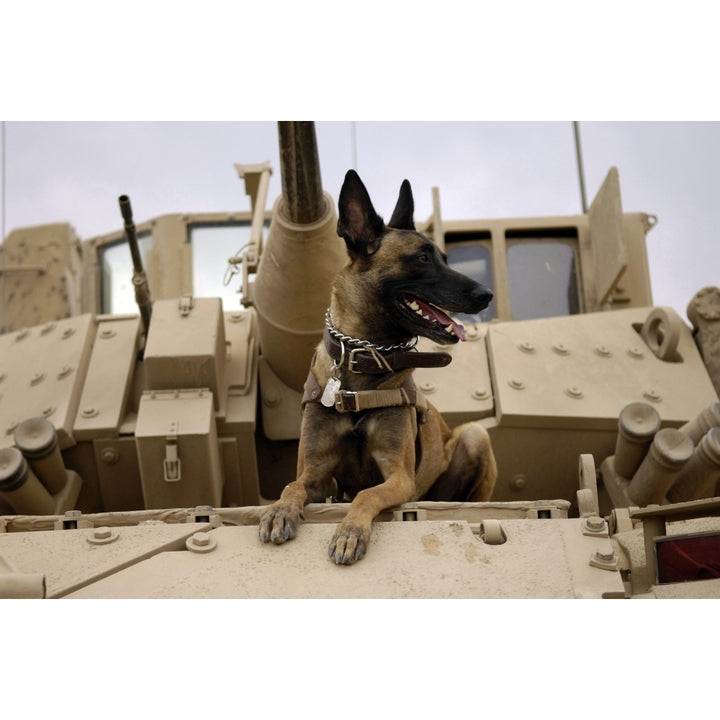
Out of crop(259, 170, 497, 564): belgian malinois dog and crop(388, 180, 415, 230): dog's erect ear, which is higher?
crop(388, 180, 415, 230): dog's erect ear

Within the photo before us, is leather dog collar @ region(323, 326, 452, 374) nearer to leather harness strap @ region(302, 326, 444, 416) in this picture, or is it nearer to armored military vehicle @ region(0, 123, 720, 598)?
leather harness strap @ region(302, 326, 444, 416)

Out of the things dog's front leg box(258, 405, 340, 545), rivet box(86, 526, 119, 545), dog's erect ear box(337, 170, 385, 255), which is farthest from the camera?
dog's front leg box(258, 405, 340, 545)

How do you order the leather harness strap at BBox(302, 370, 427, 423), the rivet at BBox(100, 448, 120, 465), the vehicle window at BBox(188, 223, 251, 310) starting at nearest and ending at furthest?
the leather harness strap at BBox(302, 370, 427, 423)
the rivet at BBox(100, 448, 120, 465)
the vehicle window at BBox(188, 223, 251, 310)

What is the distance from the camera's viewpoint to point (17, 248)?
10586 millimetres

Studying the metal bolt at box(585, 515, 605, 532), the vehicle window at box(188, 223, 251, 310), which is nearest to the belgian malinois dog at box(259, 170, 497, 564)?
the metal bolt at box(585, 515, 605, 532)

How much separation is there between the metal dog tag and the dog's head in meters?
0.27

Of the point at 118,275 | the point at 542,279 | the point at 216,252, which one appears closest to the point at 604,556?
the point at 542,279

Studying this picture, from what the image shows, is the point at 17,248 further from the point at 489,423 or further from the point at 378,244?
the point at 378,244

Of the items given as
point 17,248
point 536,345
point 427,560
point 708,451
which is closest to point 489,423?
point 536,345

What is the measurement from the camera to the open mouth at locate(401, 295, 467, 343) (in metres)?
4.96

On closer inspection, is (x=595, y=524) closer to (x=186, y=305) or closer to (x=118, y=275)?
(x=186, y=305)

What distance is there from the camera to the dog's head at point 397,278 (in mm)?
4977

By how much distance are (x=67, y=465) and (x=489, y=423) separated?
222 centimetres

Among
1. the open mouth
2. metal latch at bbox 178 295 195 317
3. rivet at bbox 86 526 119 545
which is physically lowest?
rivet at bbox 86 526 119 545
